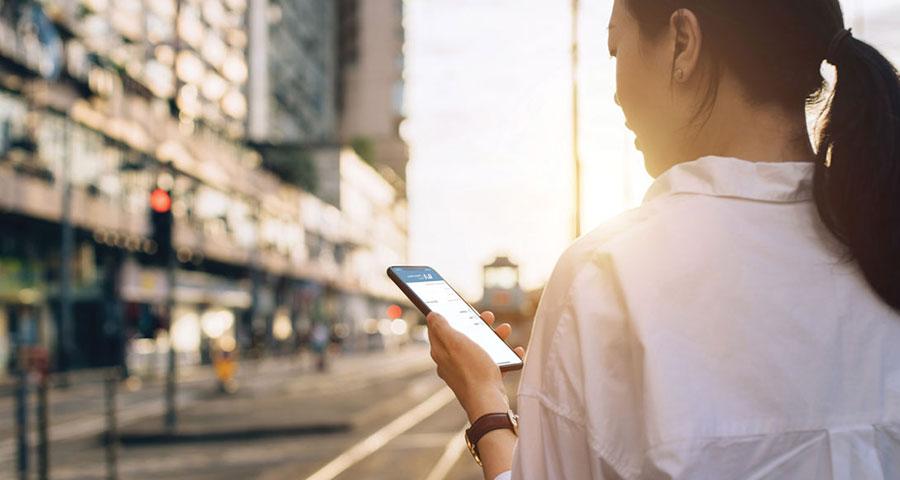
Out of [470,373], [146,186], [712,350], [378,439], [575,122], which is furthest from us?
[146,186]

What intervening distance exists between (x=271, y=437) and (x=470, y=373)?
13398 millimetres

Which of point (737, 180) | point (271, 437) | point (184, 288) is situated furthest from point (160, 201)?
point (184, 288)

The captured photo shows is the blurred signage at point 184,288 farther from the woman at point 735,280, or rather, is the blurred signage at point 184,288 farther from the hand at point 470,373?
the woman at point 735,280

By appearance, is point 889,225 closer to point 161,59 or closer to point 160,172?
point 160,172

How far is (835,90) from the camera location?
129 cm

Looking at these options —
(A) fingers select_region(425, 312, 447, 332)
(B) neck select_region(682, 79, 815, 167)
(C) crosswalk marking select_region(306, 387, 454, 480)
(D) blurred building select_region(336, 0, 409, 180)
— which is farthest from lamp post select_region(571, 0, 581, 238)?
(D) blurred building select_region(336, 0, 409, 180)

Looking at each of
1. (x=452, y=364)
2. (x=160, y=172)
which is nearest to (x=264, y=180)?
(x=160, y=172)

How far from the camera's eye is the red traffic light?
12.6 meters

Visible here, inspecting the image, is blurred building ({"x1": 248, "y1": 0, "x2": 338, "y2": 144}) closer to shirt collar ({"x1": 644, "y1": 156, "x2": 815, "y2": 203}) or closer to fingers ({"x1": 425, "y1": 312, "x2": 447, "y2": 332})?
fingers ({"x1": 425, "y1": 312, "x2": 447, "y2": 332})

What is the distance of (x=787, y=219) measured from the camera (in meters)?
1.23

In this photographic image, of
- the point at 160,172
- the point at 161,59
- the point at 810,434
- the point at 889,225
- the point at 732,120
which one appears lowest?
the point at 810,434

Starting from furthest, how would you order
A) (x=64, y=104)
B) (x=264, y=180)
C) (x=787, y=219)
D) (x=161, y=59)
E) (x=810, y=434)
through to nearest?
(x=264, y=180)
(x=161, y=59)
(x=64, y=104)
(x=787, y=219)
(x=810, y=434)

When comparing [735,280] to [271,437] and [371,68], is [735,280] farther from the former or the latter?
[371,68]

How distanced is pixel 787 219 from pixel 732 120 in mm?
159
